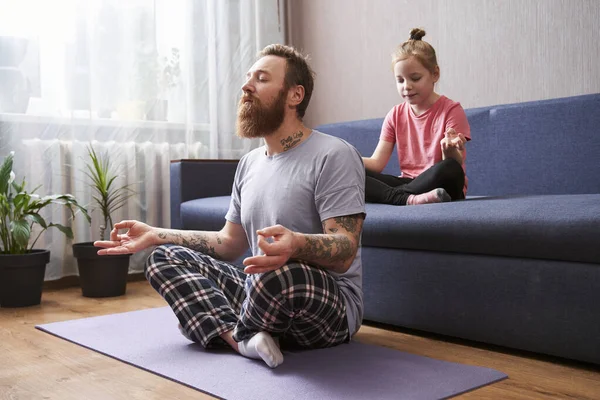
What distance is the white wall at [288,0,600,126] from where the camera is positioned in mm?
2756

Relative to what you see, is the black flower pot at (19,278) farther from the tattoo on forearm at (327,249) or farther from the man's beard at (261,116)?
the tattoo on forearm at (327,249)

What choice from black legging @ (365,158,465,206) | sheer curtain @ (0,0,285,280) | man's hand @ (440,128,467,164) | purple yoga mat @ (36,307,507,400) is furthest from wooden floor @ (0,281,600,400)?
sheer curtain @ (0,0,285,280)

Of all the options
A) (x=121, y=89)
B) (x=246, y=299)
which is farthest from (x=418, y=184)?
(x=121, y=89)

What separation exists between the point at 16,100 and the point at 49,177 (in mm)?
383

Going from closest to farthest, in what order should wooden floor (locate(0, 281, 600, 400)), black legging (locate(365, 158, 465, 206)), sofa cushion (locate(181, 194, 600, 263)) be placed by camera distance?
wooden floor (locate(0, 281, 600, 400)) < sofa cushion (locate(181, 194, 600, 263)) < black legging (locate(365, 158, 465, 206))

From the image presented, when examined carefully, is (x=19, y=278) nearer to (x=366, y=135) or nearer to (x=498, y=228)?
(x=366, y=135)

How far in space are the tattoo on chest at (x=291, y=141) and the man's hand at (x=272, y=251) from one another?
0.47 meters

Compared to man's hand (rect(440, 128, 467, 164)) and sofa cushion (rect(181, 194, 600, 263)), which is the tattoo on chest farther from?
man's hand (rect(440, 128, 467, 164))

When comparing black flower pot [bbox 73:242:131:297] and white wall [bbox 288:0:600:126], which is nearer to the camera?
white wall [bbox 288:0:600:126]

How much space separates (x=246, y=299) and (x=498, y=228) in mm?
698

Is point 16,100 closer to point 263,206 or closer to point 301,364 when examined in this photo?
point 263,206

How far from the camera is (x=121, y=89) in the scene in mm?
3441

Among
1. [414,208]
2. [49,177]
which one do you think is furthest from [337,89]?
[414,208]

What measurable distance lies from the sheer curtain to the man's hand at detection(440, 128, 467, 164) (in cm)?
173
